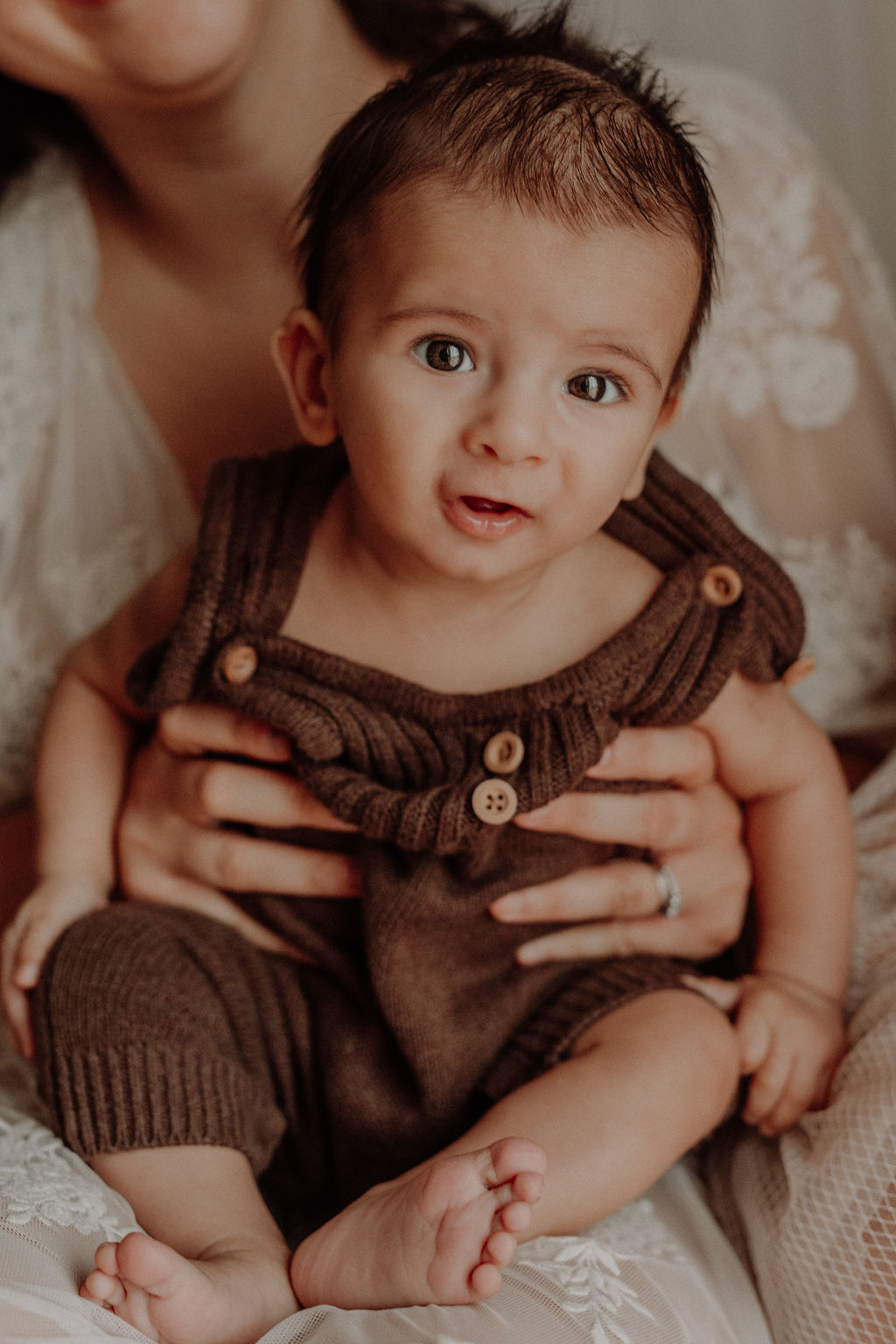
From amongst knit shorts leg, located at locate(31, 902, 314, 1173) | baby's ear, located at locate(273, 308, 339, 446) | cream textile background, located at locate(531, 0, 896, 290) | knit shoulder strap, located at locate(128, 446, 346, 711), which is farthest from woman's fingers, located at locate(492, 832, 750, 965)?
cream textile background, located at locate(531, 0, 896, 290)

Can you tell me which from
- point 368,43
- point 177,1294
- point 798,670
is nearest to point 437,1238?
point 177,1294

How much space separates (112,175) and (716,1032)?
4.33ft

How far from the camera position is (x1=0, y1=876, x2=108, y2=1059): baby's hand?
44.7 inches

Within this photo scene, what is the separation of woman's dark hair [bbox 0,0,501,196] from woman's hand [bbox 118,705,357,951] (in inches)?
33.5

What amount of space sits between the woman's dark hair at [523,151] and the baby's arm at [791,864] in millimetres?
337

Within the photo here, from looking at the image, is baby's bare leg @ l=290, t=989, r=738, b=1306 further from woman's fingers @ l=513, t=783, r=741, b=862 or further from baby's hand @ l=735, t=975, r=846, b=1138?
woman's fingers @ l=513, t=783, r=741, b=862

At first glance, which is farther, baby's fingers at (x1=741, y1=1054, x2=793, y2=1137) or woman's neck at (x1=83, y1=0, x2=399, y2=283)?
woman's neck at (x1=83, y1=0, x2=399, y2=283)

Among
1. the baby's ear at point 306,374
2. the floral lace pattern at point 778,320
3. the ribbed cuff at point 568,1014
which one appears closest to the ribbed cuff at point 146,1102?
the ribbed cuff at point 568,1014

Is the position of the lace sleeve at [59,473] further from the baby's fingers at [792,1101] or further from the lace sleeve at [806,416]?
the baby's fingers at [792,1101]

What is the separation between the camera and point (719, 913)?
48.5 inches

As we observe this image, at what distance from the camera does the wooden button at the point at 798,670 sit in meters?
1.15

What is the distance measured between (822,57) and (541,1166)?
5.75ft

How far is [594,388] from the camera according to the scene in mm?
972

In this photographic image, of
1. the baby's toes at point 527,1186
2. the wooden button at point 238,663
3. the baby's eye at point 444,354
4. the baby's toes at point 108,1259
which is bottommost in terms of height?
the baby's toes at point 108,1259
